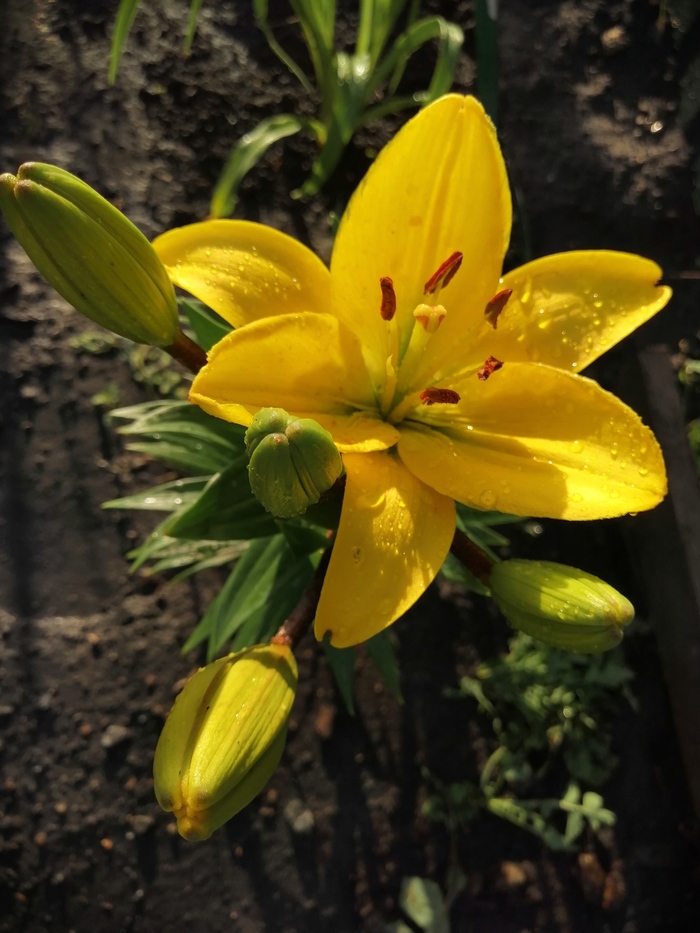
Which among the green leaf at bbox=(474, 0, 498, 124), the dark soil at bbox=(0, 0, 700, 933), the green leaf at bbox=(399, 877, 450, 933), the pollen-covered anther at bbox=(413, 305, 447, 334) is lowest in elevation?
the green leaf at bbox=(399, 877, 450, 933)

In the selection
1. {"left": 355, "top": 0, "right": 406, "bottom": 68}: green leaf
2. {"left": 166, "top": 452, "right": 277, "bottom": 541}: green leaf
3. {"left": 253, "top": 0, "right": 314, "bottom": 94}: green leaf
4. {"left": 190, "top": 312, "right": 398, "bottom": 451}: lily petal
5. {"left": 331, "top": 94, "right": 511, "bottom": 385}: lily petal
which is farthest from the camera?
{"left": 253, "top": 0, "right": 314, "bottom": 94}: green leaf

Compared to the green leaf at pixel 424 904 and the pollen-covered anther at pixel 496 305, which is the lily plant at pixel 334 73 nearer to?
the pollen-covered anther at pixel 496 305

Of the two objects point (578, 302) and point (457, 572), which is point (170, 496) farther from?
point (578, 302)

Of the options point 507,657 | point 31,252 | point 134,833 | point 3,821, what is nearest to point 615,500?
point 31,252

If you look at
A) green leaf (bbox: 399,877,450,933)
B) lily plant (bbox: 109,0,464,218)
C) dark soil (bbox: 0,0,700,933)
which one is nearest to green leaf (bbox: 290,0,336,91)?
lily plant (bbox: 109,0,464,218)

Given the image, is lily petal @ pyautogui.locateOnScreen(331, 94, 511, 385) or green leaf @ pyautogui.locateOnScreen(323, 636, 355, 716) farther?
green leaf @ pyautogui.locateOnScreen(323, 636, 355, 716)

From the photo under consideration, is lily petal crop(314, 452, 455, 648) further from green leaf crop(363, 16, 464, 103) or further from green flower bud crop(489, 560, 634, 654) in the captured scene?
green leaf crop(363, 16, 464, 103)

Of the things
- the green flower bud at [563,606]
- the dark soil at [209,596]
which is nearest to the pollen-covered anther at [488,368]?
the green flower bud at [563,606]

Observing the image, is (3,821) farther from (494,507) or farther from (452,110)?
(452,110)
